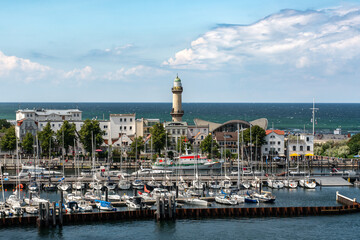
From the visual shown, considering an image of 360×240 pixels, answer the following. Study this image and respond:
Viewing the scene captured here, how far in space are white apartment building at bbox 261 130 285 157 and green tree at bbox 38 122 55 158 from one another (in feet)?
145

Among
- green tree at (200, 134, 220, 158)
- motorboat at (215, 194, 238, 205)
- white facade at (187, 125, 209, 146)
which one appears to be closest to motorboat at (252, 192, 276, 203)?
motorboat at (215, 194, 238, 205)

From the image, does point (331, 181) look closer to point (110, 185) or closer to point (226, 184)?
point (226, 184)

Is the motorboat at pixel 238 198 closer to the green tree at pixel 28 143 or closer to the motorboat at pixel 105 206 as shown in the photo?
the motorboat at pixel 105 206

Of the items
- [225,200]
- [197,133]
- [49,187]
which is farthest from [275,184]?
[197,133]

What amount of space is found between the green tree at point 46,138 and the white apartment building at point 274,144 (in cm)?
4432

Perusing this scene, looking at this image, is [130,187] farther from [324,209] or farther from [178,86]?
[178,86]

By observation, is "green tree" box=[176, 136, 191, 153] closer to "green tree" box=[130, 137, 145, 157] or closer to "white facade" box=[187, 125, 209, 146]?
"white facade" box=[187, 125, 209, 146]

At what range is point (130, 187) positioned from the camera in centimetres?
8088

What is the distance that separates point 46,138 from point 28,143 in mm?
3653

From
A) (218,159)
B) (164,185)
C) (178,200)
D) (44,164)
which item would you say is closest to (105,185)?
(164,185)

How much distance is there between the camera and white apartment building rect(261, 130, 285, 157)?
113 meters

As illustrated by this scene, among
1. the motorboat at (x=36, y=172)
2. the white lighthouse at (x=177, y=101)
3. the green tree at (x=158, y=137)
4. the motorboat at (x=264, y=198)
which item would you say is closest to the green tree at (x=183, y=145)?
the green tree at (x=158, y=137)

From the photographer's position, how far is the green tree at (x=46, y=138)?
108 metres

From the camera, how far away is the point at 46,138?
108 meters
